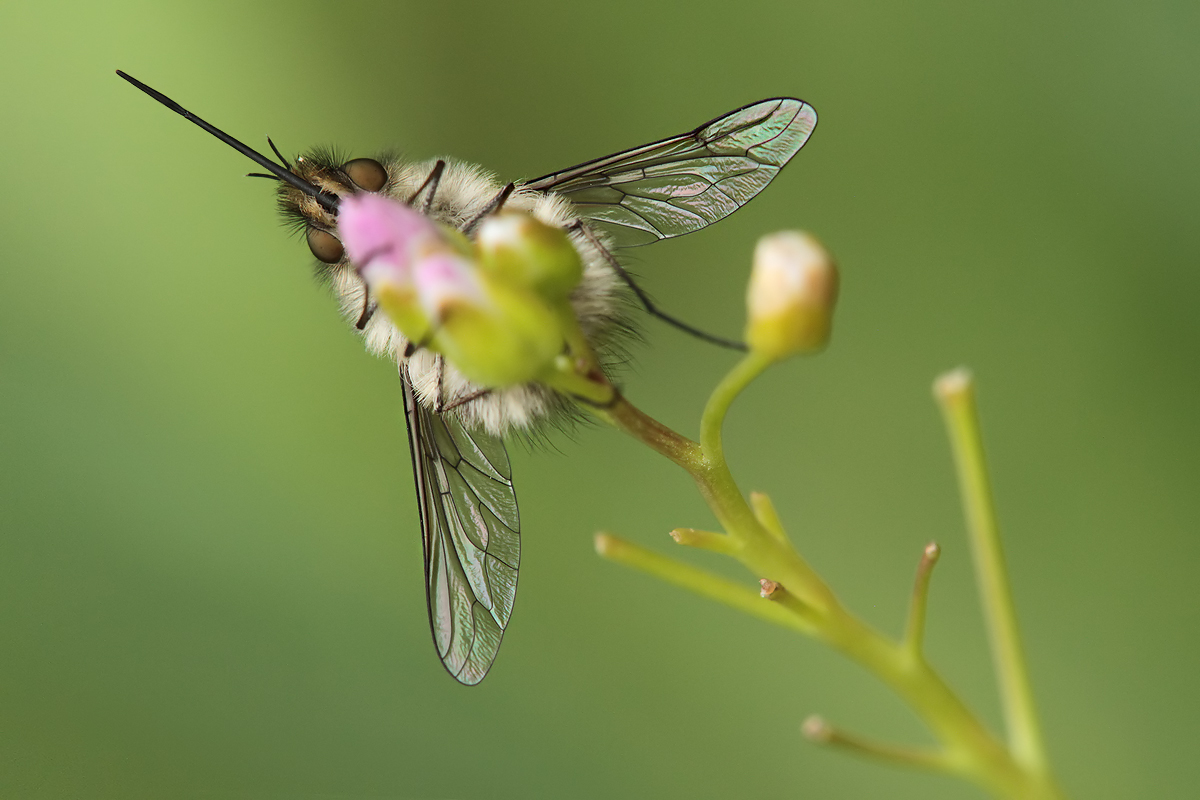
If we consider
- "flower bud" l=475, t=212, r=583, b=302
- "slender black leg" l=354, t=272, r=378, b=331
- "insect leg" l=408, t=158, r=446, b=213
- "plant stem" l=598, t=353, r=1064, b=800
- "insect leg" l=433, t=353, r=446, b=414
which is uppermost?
"insect leg" l=408, t=158, r=446, b=213

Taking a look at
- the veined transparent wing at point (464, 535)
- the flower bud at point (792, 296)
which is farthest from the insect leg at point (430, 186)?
the flower bud at point (792, 296)

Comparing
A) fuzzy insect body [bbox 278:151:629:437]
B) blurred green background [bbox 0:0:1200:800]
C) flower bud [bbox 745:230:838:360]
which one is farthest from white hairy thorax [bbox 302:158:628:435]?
blurred green background [bbox 0:0:1200:800]

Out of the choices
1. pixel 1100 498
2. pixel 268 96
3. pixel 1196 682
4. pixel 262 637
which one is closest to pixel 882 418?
pixel 1100 498

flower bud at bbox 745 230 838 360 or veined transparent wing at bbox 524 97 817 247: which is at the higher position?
veined transparent wing at bbox 524 97 817 247

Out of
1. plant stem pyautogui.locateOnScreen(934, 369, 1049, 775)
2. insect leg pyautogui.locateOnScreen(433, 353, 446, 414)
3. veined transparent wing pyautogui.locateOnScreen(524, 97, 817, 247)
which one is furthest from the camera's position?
insect leg pyautogui.locateOnScreen(433, 353, 446, 414)

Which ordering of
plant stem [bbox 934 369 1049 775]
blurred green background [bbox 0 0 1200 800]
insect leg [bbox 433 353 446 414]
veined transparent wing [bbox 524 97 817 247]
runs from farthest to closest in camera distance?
blurred green background [bbox 0 0 1200 800], insect leg [bbox 433 353 446 414], veined transparent wing [bbox 524 97 817 247], plant stem [bbox 934 369 1049 775]

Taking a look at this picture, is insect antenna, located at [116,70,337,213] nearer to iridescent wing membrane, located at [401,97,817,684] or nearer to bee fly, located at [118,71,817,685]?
bee fly, located at [118,71,817,685]

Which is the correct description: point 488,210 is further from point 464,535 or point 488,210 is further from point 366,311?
point 464,535

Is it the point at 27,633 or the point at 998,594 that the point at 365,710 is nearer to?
the point at 27,633
